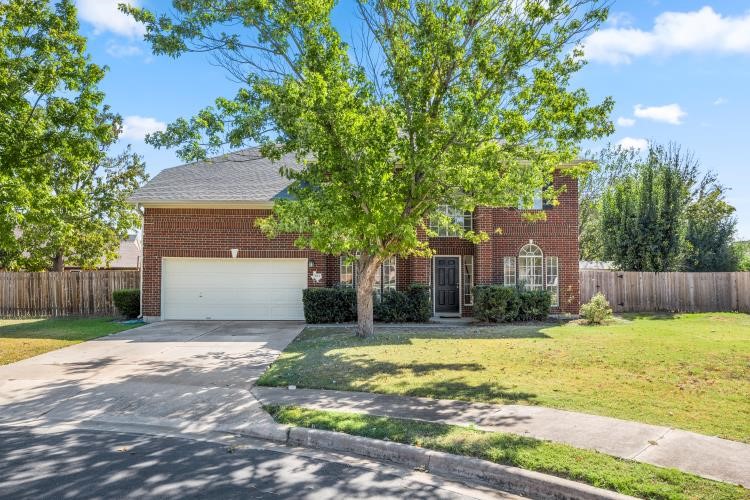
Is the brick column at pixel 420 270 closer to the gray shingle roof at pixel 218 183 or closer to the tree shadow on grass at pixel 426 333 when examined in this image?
the tree shadow on grass at pixel 426 333

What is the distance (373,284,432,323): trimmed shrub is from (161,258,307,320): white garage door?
9.19 feet

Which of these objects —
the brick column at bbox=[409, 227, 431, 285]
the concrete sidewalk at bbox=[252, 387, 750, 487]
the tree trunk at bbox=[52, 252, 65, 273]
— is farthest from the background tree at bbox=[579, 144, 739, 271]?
the tree trunk at bbox=[52, 252, 65, 273]

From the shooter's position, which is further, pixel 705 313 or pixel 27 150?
pixel 705 313

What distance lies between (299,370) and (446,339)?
16.2 feet

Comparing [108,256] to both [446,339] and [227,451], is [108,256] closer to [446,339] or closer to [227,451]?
[446,339]

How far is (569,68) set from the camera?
10586 mm

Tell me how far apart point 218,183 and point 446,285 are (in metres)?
8.93

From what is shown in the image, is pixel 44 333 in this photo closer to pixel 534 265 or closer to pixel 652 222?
pixel 534 265

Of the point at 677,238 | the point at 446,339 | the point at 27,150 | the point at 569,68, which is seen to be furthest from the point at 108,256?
the point at 677,238

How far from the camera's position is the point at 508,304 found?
17141mm

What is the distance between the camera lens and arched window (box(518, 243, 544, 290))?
18.5 m

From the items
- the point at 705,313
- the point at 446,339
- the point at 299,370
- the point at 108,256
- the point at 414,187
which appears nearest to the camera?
the point at 299,370

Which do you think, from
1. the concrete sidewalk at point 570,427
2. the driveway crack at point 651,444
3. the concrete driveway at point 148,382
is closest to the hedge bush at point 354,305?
the concrete driveway at point 148,382

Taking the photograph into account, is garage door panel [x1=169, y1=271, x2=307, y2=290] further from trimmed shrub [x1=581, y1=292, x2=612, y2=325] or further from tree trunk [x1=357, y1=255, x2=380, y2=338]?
trimmed shrub [x1=581, y1=292, x2=612, y2=325]
